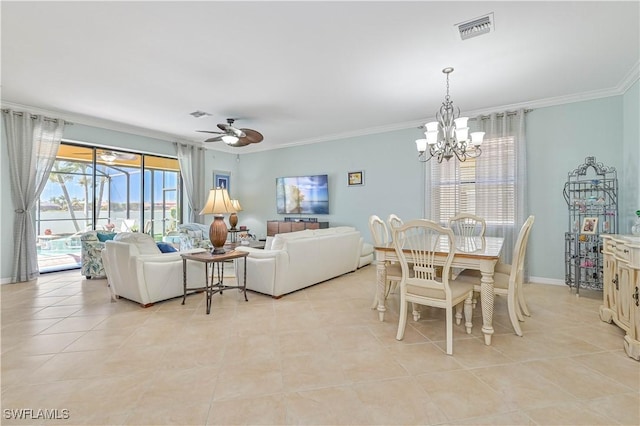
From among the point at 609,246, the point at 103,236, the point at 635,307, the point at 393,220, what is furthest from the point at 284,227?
the point at 635,307

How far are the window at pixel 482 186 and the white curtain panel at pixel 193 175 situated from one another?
16.5 feet

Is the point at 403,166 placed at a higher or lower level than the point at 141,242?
higher

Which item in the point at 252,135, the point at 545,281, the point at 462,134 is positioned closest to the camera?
the point at 462,134

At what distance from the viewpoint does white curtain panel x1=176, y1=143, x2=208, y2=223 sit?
658 centimetres

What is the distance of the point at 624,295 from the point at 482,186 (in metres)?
2.40

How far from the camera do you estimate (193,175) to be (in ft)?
22.2

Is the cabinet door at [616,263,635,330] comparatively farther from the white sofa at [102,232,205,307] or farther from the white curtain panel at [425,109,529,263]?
the white sofa at [102,232,205,307]

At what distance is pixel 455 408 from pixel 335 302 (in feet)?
6.35

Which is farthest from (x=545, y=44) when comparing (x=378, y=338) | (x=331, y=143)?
(x=331, y=143)

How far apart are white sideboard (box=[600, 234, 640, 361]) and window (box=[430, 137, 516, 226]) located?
5.29ft

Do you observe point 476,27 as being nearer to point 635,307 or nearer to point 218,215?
point 635,307

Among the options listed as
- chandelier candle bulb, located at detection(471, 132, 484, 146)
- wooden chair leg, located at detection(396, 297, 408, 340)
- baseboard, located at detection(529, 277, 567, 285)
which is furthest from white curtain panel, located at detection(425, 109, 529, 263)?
wooden chair leg, located at detection(396, 297, 408, 340)

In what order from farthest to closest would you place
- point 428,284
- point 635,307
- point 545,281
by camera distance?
point 545,281
point 428,284
point 635,307

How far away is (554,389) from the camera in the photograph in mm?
1813
